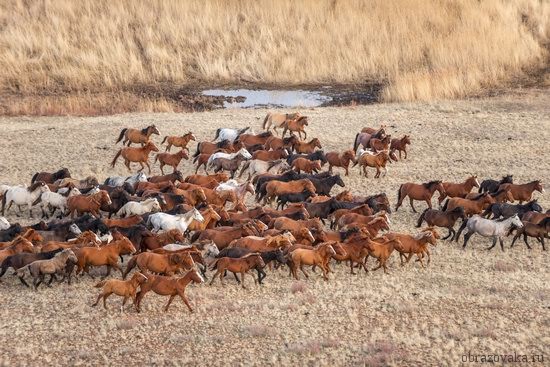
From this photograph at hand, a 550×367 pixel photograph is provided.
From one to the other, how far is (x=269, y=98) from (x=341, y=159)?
12.1m

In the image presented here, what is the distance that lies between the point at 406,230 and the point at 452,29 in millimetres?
21756

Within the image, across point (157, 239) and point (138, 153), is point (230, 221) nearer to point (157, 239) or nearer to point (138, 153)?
point (157, 239)

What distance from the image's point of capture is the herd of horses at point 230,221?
15.2m

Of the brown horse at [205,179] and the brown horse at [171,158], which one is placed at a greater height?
the brown horse at [171,158]

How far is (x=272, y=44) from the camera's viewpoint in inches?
1473

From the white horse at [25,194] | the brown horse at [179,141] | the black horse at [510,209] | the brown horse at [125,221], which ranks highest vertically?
the brown horse at [179,141]

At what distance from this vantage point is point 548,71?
35438 mm

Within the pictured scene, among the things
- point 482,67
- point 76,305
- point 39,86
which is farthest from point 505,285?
point 39,86

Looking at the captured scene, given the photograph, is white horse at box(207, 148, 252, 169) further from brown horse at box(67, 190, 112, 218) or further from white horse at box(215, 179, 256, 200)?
brown horse at box(67, 190, 112, 218)

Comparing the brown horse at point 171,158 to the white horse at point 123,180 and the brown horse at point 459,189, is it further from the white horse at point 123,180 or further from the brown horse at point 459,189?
the brown horse at point 459,189

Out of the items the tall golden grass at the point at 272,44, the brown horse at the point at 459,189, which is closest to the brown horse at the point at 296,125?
the brown horse at the point at 459,189

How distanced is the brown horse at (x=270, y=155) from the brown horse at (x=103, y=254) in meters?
7.58

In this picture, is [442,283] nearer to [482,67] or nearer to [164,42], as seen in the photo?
[482,67]

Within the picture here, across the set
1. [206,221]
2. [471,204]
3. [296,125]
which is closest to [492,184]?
[471,204]
